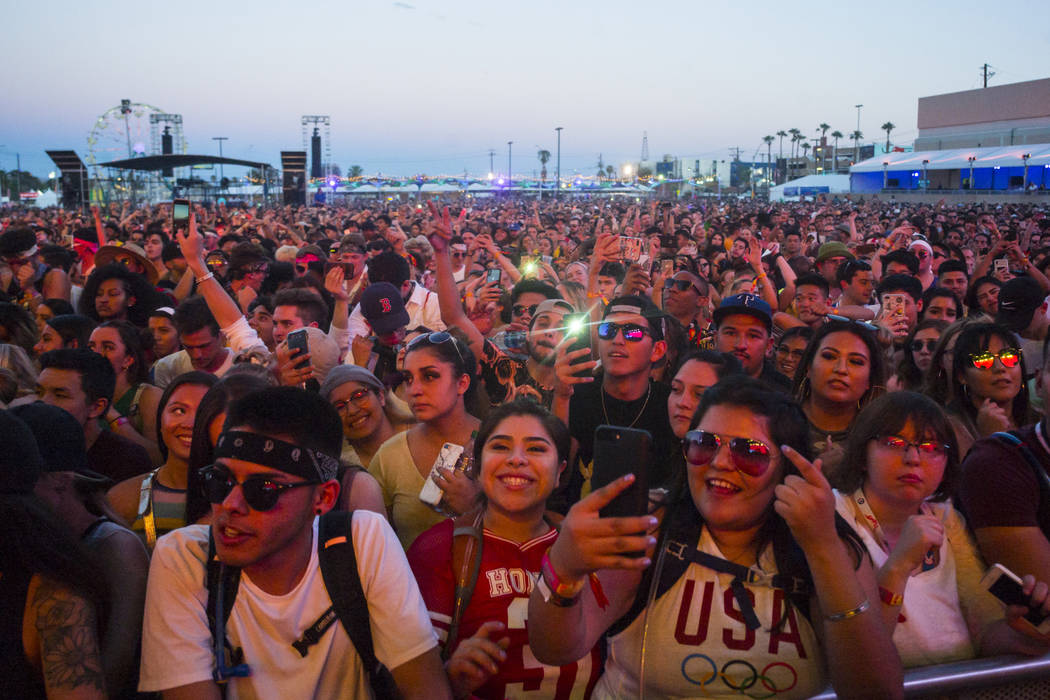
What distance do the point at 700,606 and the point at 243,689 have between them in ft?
4.33

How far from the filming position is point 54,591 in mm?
2172

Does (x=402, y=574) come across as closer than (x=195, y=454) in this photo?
Yes

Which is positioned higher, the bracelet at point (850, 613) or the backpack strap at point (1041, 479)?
the backpack strap at point (1041, 479)

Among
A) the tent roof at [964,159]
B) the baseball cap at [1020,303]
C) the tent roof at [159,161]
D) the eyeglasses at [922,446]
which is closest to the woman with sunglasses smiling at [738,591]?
the eyeglasses at [922,446]

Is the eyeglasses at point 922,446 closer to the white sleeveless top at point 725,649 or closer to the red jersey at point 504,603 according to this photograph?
the white sleeveless top at point 725,649

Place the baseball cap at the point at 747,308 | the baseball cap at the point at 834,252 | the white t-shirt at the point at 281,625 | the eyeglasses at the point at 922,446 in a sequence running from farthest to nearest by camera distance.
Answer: the baseball cap at the point at 834,252 < the baseball cap at the point at 747,308 < the eyeglasses at the point at 922,446 < the white t-shirt at the point at 281,625

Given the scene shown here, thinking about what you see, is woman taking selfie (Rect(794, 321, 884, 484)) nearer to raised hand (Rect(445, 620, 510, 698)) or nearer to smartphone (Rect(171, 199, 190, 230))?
raised hand (Rect(445, 620, 510, 698))

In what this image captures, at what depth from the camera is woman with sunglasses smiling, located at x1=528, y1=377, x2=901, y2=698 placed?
2088 millimetres

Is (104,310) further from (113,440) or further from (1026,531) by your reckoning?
(1026,531)

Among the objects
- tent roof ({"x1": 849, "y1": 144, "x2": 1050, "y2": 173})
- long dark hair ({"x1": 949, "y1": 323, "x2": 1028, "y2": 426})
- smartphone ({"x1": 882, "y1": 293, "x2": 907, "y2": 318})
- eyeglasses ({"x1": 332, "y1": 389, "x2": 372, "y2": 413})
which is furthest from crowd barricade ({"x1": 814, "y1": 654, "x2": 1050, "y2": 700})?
tent roof ({"x1": 849, "y1": 144, "x2": 1050, "y2": 173})

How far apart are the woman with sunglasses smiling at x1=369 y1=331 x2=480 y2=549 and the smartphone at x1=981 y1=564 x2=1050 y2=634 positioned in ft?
6.73

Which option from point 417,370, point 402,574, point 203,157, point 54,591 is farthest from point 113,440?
point 203,157

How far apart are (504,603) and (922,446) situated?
5.05 feet

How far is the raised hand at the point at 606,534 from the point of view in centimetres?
179
